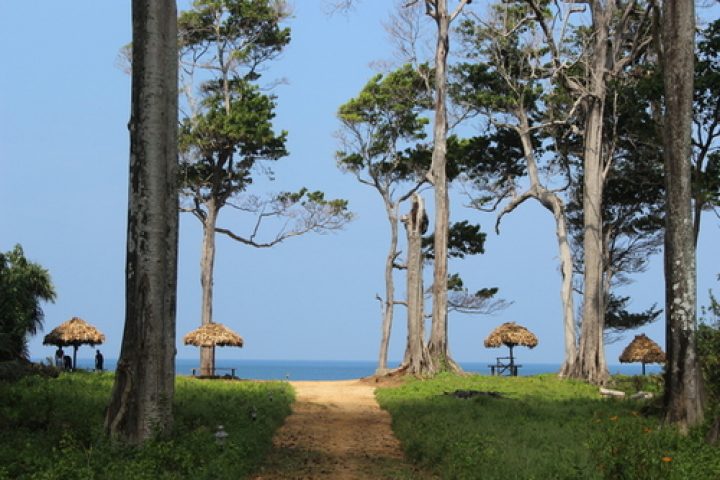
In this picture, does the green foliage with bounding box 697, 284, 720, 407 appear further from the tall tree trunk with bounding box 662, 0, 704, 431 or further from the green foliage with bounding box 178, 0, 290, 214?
the green foliage with bounding box 178, 0, 290, 214

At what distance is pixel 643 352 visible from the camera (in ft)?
118

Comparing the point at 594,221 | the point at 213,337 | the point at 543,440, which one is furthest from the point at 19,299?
the point at 594,221

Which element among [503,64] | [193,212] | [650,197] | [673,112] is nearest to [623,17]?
[503,64]

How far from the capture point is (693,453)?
11.2 metres

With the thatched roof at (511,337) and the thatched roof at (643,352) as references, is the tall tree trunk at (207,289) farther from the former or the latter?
the thatched roof at (643,352)

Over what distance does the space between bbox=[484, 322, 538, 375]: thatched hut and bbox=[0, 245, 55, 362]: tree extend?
61.0 feet

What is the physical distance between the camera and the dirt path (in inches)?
458

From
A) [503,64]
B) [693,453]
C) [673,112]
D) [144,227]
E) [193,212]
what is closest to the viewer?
[693,453]

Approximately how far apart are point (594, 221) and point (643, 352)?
29.4ft

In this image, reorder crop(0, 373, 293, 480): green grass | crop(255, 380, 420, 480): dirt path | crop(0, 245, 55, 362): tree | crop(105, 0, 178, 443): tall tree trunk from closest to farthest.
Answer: crop(0, 373, 293, 480): green grass < crop(255, 380, 420, 480): dirt path < crop(105, 0, 178, 443): tall tree trunk < crop(0, 245, 55, 362): tree

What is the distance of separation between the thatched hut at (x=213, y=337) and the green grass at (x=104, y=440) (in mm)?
16486

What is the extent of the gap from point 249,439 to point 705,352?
8322mm

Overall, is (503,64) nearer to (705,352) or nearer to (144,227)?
(705,352)

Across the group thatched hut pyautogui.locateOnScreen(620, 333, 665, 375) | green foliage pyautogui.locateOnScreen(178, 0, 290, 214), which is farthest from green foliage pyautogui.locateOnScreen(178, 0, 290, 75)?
→ thatched hut pyautogui.locateOnScreen(620, 333, 665, 375)
